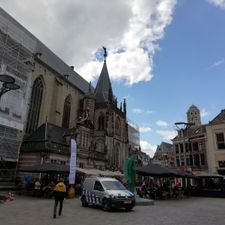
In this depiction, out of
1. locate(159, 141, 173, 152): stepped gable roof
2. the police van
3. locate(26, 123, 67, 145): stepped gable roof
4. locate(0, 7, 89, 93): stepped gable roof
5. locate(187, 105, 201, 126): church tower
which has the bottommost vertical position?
the police van

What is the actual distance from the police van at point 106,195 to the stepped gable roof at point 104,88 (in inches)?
→ 1311

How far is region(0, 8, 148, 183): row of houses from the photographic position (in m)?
25.8

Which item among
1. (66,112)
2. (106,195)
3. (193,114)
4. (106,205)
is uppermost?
(193,114)

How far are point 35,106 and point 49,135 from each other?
7843 millimetres

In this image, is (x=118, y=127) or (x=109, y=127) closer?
(x=109, y=127)

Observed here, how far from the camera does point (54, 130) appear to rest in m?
31.0

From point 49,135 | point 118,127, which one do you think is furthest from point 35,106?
point 118,127

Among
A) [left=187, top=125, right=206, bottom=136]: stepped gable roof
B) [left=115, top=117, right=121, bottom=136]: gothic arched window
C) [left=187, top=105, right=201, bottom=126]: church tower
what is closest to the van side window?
[left=115, top=117, right=121, bottom=136]: gothic arched window

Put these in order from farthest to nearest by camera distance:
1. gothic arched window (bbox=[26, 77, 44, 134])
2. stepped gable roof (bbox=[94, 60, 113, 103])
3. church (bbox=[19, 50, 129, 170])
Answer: stepped gable roof (bbox=[94, 60, 113, 103]), gothic arched window (bbox=[26, 77, 44, 134]), church (bbox=[19, 50, 129, 170])

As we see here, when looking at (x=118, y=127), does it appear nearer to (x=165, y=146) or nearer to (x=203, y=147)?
(x=203, y=147)

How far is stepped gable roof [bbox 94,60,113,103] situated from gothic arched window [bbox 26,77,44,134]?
1426 cm

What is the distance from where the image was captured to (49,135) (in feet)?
90.8

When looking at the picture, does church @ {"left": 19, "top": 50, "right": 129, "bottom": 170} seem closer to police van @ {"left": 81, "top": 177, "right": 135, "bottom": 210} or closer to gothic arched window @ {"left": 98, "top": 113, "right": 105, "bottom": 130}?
gothic arched window @ {"left": 98, "top": 113, "right": 105, "bottom": 130}

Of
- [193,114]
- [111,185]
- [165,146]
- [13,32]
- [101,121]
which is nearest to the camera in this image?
[111,185]
